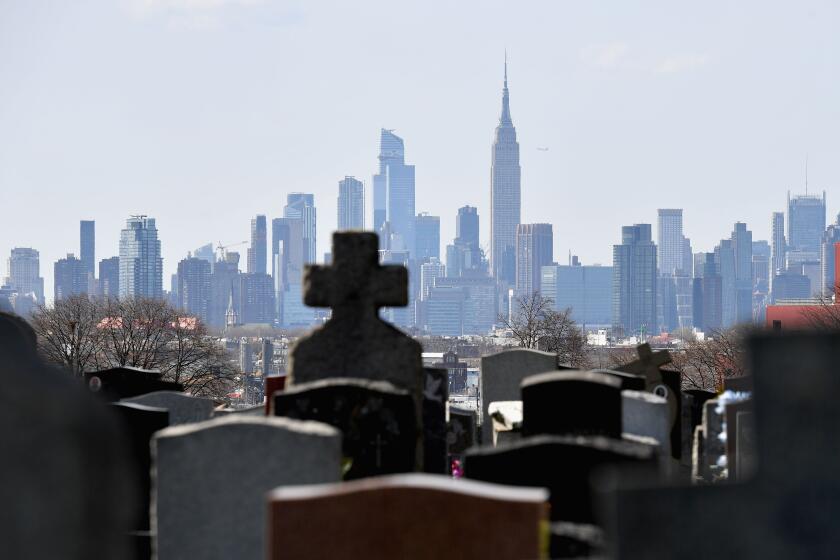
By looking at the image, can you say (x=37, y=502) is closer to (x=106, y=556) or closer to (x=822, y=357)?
(x=106, y=556)

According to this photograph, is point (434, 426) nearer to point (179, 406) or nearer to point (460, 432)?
point (460, 432)

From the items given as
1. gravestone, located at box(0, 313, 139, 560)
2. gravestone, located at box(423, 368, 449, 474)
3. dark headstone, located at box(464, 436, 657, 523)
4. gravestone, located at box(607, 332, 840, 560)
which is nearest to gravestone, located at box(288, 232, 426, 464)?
gravestone, located at box(423, 368, 449, 474)

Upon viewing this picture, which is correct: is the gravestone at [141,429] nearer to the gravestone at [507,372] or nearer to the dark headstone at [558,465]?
the dark headstone at [558,465]

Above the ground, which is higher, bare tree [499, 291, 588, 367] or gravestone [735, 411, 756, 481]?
gravestone [735, 411, 756, 481]

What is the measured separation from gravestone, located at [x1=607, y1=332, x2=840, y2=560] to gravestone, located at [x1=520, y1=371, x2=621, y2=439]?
4.32 metres

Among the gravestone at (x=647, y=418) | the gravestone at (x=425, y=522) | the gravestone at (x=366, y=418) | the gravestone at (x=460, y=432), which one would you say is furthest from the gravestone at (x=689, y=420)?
the gravestone at (x=425, y=522)

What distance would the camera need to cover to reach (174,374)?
42.8 m

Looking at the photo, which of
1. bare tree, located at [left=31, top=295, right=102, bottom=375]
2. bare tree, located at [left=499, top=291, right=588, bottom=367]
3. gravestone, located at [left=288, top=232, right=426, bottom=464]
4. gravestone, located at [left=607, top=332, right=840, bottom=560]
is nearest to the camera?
gravestone, located at [left=607, top=332, right=840, bottom=560]

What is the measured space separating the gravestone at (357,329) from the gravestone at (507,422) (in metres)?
1.96

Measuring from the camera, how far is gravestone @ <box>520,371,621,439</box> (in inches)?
336

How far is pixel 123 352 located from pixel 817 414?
3934 centimetres

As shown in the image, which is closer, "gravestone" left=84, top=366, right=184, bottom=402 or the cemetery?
the cemetery

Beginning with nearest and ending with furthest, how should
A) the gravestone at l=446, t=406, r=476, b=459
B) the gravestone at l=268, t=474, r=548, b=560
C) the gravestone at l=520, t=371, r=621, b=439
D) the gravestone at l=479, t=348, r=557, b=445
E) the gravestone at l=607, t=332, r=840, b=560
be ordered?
the gravestone at l=607, t=332, r=840, b=560
the gravestone at l=268, t=474, r=548, b=560
the gravestone at l=520, t=371, r=621, b=439
the gravestone at l=446, t=406, r=476, b=459
the gravestone at l=479, t=348, r=557, b=445

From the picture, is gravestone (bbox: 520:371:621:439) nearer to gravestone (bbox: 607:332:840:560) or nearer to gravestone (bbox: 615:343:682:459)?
gravestone (bbox: 607:332:840:560)
